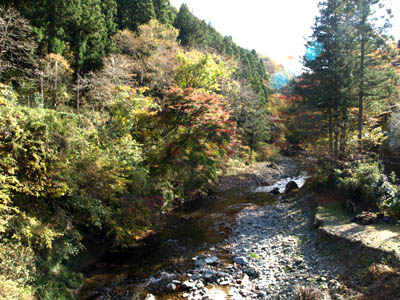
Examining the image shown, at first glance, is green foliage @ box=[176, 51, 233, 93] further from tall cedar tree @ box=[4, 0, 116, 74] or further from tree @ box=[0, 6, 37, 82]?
tree @ box=[0, 6, 37, 82]

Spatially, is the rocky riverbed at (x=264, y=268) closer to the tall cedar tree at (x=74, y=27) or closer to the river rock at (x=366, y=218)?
the river rock at (x=366, y=218)

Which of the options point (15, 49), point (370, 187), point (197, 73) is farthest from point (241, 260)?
point (15, 49)

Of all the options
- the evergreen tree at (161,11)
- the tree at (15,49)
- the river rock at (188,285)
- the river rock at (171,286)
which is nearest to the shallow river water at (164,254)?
the river rock at (171,286)

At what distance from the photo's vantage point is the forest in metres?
6.01

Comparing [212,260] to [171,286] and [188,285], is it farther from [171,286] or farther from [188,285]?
[171,286]

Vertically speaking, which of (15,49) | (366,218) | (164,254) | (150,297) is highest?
(15,49)

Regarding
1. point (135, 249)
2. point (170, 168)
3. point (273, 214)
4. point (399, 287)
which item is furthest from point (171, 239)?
point (399, 287)

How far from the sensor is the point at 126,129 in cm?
1027

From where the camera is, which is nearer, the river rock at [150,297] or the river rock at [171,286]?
the river rock at [150,297]

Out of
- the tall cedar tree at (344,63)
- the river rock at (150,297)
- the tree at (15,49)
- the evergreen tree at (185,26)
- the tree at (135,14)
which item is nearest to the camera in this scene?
the river rock at (150,297)

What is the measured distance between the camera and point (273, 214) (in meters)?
12.5

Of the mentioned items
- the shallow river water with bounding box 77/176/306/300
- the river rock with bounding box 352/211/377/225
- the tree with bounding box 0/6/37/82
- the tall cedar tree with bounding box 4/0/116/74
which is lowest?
the shallow river water with bounding box 77/176/306/300

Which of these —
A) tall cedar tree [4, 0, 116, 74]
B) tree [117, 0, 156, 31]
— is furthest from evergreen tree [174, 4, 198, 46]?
tall cedar tree [4, 0, 116, 74]

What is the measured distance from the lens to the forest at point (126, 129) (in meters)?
6.01
